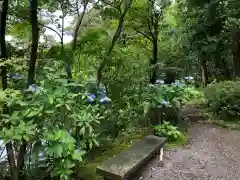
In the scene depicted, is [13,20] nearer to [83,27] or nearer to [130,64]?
[83,27]

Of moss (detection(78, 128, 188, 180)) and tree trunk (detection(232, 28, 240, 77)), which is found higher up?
tree trunk (detection(232, 28, 240, 77))

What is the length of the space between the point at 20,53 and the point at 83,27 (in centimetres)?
119

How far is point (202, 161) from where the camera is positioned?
2824mm

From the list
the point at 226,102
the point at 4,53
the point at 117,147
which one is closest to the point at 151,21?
the point at 226,102

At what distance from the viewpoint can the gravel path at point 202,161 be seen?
2488mm

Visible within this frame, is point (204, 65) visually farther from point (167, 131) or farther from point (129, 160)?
point (129, 160)

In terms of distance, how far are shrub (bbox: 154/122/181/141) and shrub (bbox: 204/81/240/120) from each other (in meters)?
1.68

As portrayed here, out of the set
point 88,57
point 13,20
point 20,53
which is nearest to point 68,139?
point 20,53

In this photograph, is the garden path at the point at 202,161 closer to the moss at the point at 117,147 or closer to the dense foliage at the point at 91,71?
the moss at the point at 117,147

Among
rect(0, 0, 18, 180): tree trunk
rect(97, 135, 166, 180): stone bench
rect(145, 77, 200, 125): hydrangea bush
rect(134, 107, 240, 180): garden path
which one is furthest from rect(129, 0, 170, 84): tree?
rect(0, 0, 18, 180): tree trunk

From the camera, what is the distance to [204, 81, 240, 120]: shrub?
177 inches

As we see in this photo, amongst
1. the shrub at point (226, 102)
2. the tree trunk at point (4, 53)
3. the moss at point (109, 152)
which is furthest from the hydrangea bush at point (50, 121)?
the shrub at point (226, 102)

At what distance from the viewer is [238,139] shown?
3607 mm

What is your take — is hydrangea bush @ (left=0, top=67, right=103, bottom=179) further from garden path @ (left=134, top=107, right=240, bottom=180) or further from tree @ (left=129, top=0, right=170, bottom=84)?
tree @ (left=129, top=0, right=170, bottom=84)
